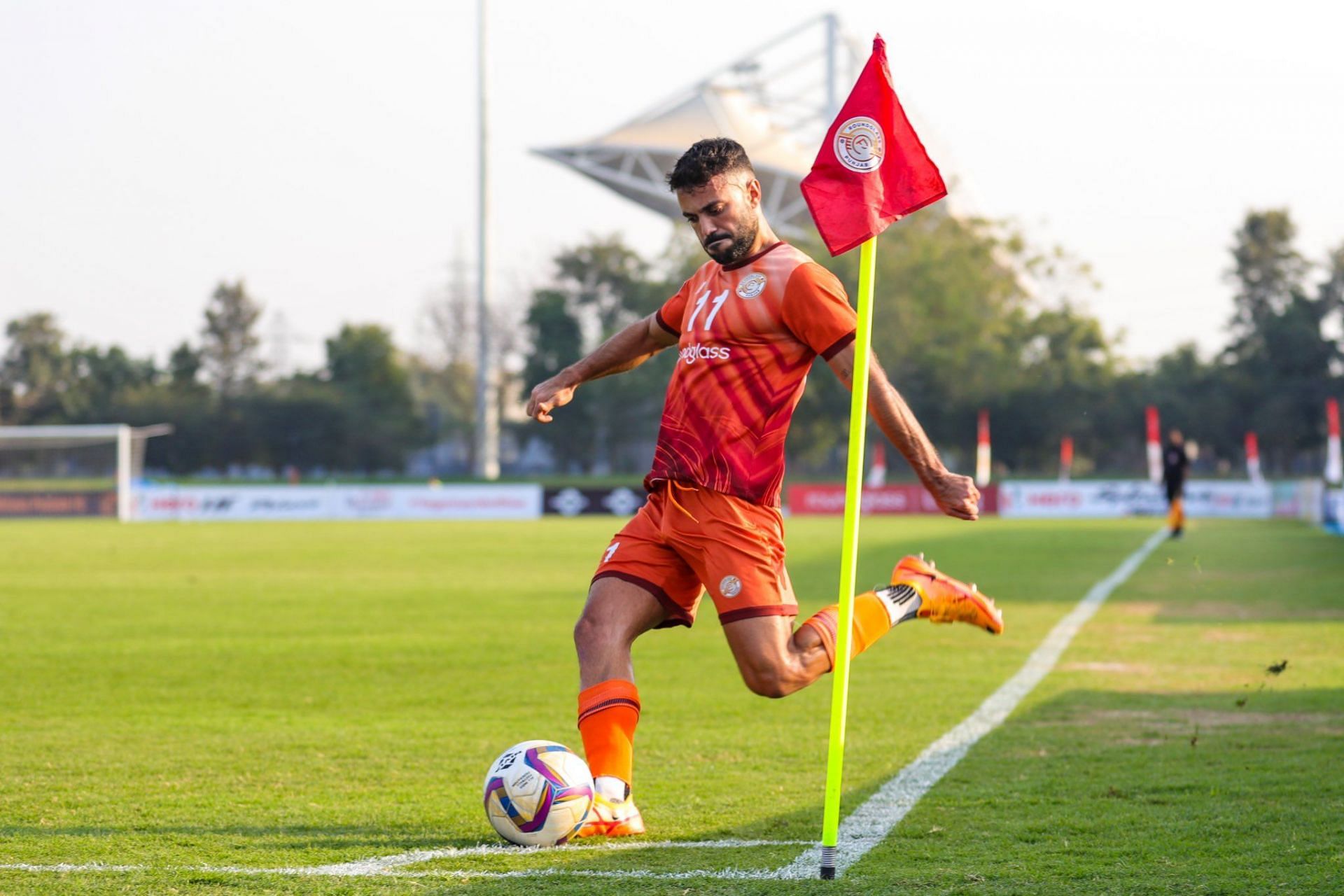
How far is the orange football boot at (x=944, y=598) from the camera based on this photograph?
5.55m

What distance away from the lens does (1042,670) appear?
10.1m

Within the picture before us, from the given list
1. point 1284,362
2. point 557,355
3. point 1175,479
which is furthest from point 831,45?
point 1175,479

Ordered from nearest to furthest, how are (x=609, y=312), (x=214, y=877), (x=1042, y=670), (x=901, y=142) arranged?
(x=214, y=877) < (x=901, y=142) < (x=1042, y=670) < (x=609, y=312)

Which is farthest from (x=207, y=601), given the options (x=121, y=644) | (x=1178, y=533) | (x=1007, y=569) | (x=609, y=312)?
(x=609, y=312)

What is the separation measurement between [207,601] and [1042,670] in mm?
9182

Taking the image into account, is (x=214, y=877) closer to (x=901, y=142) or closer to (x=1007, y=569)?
(x=901, y=142)

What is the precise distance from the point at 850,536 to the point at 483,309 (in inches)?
2045

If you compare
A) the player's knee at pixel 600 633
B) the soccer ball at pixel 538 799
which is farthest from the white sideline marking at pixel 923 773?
the player's knee at pixel 600 633

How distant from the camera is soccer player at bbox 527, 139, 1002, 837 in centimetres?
480

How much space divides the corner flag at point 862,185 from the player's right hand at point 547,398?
3.72ft

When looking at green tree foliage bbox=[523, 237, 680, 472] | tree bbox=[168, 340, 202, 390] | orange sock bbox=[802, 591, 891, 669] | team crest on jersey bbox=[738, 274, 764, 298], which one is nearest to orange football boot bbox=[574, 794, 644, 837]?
orange sock bbox=[802, 591, 891, 669]

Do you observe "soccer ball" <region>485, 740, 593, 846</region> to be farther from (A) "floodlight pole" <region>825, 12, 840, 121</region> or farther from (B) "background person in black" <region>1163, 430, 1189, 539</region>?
(A) "floodlight pole" <region>825, 12, 840, 121</region>

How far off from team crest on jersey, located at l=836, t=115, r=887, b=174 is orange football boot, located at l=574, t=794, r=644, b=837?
6.91 ft

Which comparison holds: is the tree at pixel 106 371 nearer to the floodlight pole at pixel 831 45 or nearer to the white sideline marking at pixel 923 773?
the floodlight pole at pixel 831 45
